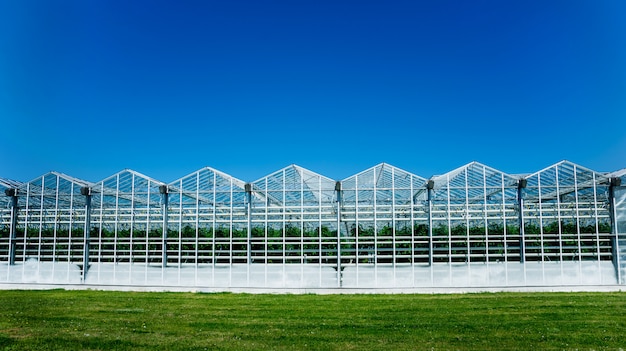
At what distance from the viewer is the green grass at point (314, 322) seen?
11.5m

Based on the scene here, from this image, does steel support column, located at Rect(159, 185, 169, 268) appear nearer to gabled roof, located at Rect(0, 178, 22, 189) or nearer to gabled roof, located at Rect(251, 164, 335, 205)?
gabled roof, located at Rect(251, 164, 335, 205)

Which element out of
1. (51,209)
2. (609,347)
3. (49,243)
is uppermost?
(51,209)

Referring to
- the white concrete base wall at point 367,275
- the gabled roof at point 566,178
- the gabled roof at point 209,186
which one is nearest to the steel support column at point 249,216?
the gabled roof at point 209,186

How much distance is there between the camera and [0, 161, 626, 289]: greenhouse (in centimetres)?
2209

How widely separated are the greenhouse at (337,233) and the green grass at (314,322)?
2.91 meters

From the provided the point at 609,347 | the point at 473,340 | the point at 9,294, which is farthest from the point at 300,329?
the point at 9,294

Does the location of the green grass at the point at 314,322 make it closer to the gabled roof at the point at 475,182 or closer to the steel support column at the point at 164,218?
the steel support column at the point at 164,218

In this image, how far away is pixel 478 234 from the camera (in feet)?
75.0

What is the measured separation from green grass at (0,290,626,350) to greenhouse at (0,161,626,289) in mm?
2905

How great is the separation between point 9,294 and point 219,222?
8.86 meters

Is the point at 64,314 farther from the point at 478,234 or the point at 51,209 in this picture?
the point at 478,234

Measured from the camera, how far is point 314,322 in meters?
14.0

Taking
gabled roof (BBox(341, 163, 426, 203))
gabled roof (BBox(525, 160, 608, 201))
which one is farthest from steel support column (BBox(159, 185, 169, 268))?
gabled roof (BBox(525, 160, 608, 201))

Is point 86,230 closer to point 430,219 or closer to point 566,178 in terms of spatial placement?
point 430,219
